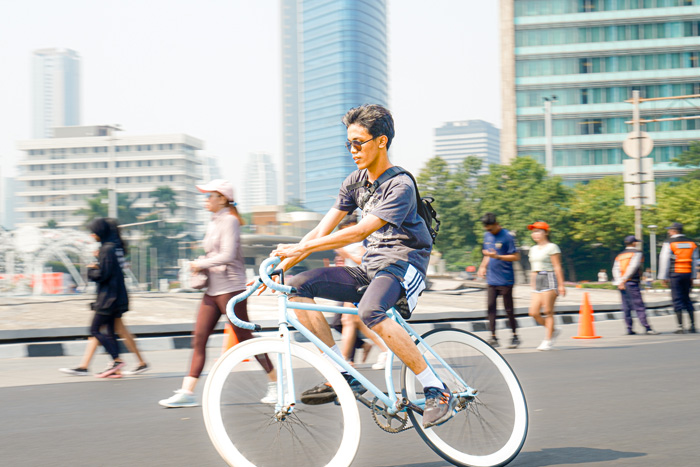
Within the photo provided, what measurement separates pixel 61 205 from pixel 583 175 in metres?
105

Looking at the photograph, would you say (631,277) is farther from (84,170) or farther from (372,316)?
(84,170)

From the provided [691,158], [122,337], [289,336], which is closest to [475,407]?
[289,336]

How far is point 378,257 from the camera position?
3.86 metres

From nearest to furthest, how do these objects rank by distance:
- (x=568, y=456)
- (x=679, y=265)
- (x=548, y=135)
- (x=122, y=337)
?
(x=568, y=456) → (x=122, y=337) → (x=679, y=265) → (x=548, y=135)

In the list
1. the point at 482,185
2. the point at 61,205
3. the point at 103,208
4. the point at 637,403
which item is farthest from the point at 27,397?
the point at 61,205

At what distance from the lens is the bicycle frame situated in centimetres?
350

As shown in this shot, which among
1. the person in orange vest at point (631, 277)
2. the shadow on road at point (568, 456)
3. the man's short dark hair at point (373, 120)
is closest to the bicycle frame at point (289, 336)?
the shadow on road at point (568, 456)

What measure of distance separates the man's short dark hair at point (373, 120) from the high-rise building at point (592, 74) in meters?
78.8

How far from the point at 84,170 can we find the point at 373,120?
157 meters

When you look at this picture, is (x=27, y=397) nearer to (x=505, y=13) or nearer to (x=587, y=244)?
(x=587, y=244)

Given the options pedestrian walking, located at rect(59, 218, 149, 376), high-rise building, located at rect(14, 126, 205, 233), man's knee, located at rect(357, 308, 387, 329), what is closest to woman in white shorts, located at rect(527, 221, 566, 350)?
pedestrian walking, located at rect(59, 218, 149, 376)

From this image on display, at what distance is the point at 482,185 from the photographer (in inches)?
2675

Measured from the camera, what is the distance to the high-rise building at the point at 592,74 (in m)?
80.6

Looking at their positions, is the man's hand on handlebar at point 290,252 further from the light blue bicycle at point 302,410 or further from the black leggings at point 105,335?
the black leggings at point 105,335
